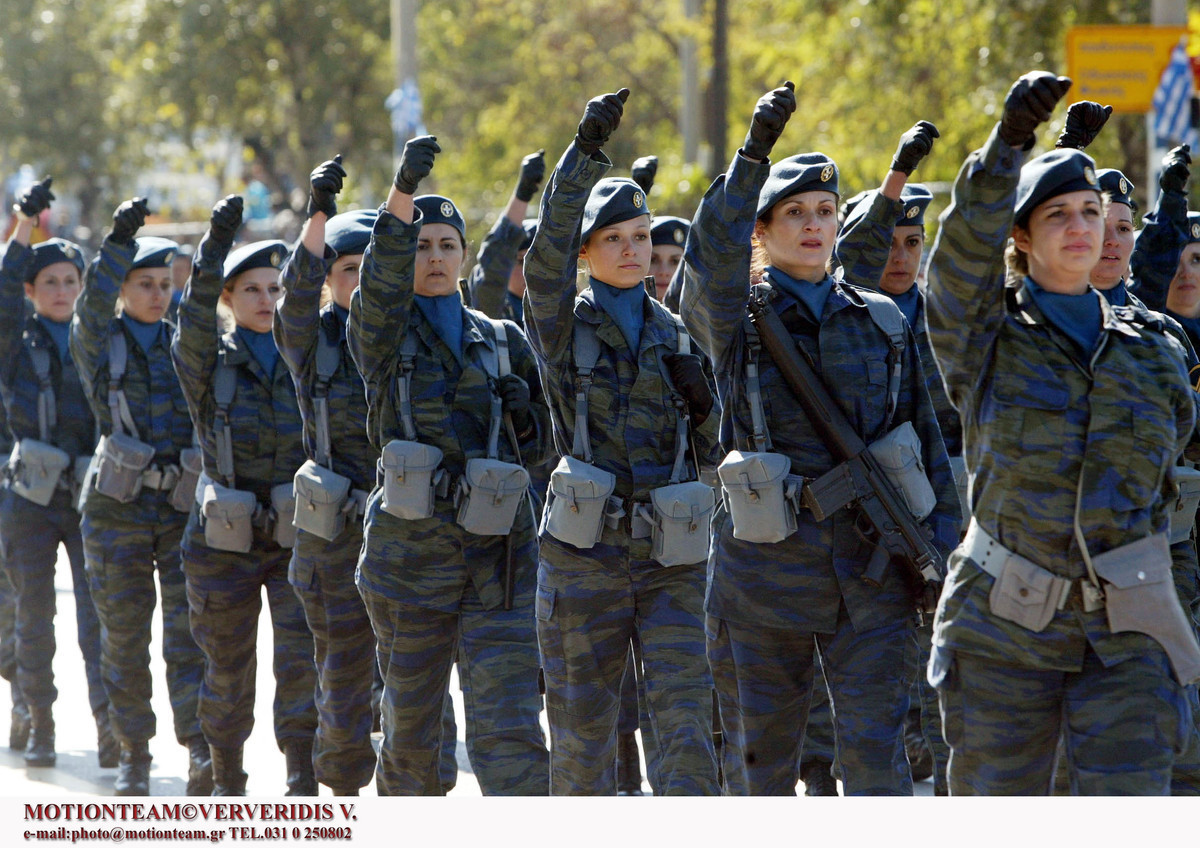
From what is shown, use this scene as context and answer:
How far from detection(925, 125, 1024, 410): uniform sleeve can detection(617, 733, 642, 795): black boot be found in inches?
129

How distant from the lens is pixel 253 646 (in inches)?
287

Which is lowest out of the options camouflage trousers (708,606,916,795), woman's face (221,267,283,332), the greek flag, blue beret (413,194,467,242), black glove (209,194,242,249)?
camouflage trousers (708,606,916,795)

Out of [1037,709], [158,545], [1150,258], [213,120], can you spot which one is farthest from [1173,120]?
[213,120]

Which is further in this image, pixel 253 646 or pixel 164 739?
pixel 164 739

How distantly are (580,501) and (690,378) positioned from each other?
1.73 feet

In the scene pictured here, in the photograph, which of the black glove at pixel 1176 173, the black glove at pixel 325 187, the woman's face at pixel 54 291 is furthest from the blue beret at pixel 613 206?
the woman's face at pixel 54 291

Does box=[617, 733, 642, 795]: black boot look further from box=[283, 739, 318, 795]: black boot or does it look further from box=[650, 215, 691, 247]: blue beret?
box=[650, 215, 691, 247]: blue beret

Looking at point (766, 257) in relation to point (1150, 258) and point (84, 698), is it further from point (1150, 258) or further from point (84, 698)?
point (84, 698)

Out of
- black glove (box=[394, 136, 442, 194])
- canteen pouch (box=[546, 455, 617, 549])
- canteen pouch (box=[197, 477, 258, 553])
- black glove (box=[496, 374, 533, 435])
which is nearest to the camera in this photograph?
canteen pouch (box=[546, 455, 617, 549])

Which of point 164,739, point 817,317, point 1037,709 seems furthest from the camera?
point 164,739

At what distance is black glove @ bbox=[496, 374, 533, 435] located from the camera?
20.2 feet

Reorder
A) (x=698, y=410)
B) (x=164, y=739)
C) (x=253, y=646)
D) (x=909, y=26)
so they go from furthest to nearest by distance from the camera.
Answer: (x=909, y=26) → (x=164, y=739) → (x=253, y=646) → (x=698, y=410)

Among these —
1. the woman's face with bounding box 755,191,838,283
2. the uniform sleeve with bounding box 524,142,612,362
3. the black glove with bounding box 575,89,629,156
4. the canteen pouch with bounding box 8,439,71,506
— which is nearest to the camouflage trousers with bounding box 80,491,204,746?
the canteen pouch with bounding box 8,439,71,506

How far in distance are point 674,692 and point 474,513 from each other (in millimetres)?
923
